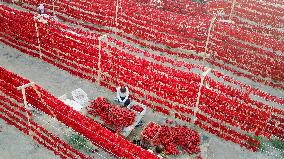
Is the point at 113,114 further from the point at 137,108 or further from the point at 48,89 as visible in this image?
the point at 48,89

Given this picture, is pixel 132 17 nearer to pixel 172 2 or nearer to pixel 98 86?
pixel 172 2

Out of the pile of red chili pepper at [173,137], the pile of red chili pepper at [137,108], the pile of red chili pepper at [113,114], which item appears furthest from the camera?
the pile of red chili pepper at [137,108]

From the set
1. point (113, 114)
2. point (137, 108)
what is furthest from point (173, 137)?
point (113, 114)

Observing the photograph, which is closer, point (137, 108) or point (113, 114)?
point (113, 114)

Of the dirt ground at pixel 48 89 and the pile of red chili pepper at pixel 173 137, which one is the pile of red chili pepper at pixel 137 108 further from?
the pile of red chili pepper at pixel 173 137

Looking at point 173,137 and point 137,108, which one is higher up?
point 137,108

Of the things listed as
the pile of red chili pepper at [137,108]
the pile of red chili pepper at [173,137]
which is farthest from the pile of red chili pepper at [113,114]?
the pile of red chili pepper at [173,137]

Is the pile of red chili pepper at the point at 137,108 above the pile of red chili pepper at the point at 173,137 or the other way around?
above
